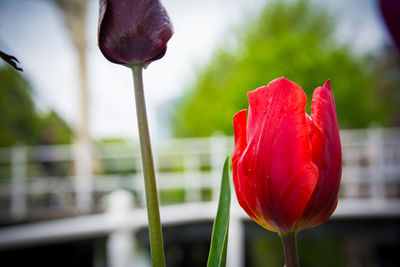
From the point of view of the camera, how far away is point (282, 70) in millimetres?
5113

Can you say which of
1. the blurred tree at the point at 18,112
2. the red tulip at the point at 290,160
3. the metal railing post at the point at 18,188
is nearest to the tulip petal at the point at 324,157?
the red tulip at the point at 290,160

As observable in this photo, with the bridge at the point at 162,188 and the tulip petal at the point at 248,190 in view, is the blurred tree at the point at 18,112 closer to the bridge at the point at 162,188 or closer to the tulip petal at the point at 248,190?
the bridge at the point at 162,188

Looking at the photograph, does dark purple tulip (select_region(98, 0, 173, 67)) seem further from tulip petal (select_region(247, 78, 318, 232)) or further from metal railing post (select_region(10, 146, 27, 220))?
metal railing post (select_region(10, 146, 27, 220))

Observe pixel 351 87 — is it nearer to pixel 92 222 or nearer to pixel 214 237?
pixel 92 222

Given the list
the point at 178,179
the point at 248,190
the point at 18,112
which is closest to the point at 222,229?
the point at 248,190

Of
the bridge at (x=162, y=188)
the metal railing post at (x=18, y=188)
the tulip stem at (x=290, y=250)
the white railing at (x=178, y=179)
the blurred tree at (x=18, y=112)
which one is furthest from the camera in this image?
the blurred tree at (x=18, y=112)

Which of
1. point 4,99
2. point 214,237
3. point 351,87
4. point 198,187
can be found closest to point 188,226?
point 198,187

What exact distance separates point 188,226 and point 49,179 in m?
1.91

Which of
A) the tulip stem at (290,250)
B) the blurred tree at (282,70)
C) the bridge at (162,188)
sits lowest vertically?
the bridge at (162,188)

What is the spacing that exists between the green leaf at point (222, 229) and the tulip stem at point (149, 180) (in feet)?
0.09

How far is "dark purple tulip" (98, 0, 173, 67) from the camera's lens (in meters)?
0.15

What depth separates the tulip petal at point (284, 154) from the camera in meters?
0.15

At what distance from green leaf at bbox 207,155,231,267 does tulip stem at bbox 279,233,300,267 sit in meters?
0.02

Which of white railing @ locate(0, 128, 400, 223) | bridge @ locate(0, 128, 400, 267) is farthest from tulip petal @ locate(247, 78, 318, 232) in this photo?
white railing @ locate(0, 128, 400, 223)
